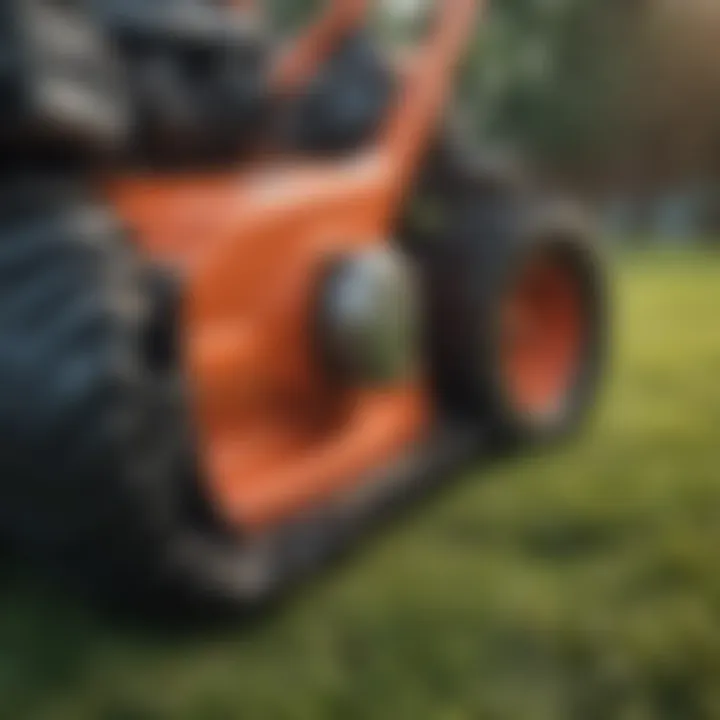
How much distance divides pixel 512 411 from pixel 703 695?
0.55 meters

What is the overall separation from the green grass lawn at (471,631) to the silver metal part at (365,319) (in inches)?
5.6

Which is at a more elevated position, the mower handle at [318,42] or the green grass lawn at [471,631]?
the mower handle at [318,42]

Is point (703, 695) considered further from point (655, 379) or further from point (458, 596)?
point (655, 379)

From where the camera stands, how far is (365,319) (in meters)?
1.17

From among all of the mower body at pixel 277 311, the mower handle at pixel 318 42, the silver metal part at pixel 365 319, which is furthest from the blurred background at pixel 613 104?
the silver metal part at pixel 365 319

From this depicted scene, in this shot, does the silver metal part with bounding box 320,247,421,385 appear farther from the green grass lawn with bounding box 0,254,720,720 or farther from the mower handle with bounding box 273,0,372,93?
the mower handle with bounding box 273,0,372,93

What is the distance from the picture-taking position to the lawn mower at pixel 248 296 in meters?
0.86

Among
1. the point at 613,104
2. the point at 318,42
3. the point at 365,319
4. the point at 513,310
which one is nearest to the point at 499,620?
the point at 365,319

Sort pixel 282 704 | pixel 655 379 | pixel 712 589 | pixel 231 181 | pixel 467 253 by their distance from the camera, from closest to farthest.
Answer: pixel 282 704
pixel 712 589
pixel 231 181
pixel 467 253
pixel 655 379

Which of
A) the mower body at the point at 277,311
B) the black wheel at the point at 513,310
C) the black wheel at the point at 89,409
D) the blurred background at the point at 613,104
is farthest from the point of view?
the blurred background at the point at 613,104

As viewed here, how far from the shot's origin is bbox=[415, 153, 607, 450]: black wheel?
1368 millimetres

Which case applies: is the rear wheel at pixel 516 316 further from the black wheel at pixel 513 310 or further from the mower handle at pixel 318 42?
the mower handle at pixel 318 42

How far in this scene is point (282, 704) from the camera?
0.88 m

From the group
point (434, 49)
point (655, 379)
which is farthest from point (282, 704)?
point (655, 379)
